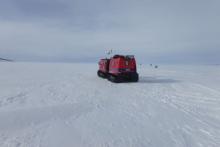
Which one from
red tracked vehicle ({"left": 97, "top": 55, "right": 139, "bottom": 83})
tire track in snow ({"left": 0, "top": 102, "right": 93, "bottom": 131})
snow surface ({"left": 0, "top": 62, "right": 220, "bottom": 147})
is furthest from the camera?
red tracked vehicle ({"left": 97, "top": 55, "right": 139, "bottom": 83})

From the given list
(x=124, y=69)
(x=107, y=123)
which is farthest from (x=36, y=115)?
(x=124, y=69)

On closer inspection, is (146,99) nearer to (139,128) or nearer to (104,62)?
(139,128)

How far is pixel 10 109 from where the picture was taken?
5832 millimetres

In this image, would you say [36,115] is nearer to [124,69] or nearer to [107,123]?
[107,123]

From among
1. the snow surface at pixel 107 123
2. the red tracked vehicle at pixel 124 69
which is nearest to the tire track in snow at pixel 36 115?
the snow surface at pixel 107 123

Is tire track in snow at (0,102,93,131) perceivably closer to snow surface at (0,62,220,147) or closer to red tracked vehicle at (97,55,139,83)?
snow surface at (0,62,220,147)

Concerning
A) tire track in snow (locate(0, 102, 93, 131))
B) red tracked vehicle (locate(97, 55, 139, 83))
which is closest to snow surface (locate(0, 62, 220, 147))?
tire track in snow (locate(0, 102, 93, 131))

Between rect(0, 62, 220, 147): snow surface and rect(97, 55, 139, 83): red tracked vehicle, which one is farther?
rect(97, 55, 139, 83): red tracked vehicle

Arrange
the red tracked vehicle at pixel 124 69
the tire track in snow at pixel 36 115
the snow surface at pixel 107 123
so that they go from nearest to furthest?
1. the snow surface at pixel 107 123
2. the tire track in snow at pixel 36 115
3. the red tracked vehicle at pixel 124 69

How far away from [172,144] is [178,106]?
308 cm

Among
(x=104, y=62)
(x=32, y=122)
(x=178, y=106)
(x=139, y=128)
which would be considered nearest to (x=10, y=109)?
(x=32, y=122)

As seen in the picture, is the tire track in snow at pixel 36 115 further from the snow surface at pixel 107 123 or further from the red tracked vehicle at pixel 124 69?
the red tracked vehicle at pixel 124 69

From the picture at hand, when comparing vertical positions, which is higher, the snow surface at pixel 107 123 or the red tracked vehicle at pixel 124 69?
the red tracked vehicle at pixel 124 69

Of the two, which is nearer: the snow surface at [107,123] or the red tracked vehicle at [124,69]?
the snow surface at [107,123]
